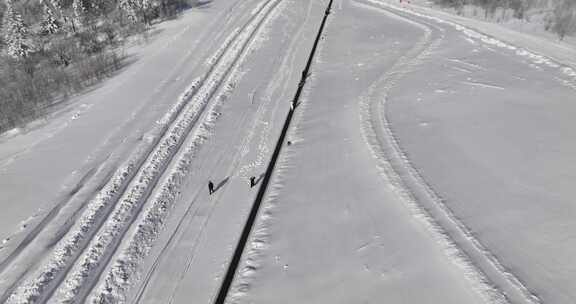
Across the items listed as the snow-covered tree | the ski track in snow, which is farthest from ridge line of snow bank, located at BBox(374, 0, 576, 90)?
the snow-covered tree

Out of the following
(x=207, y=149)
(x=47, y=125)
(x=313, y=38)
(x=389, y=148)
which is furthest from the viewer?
(x=313, y=38)

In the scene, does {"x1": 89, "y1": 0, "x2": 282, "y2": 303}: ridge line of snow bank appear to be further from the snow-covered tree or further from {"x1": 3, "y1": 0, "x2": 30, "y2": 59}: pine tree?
{"x1": 3, "y1": 0, "x2": 30, "y2": 59}: pine tree

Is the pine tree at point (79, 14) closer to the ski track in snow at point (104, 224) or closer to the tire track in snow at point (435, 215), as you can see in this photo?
the ski track in snow at point (104, 224)

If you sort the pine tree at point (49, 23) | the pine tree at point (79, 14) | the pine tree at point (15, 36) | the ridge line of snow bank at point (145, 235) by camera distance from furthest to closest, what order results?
1. the pine tree at point (49, 23)
2. the pine tree at point (79, 14)
3. the pine tree at point (15, 36)
4. the ridge line of snow bank at point (145, 235)

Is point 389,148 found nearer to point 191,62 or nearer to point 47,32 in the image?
point 191,62

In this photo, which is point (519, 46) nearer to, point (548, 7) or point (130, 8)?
point (548, 7)

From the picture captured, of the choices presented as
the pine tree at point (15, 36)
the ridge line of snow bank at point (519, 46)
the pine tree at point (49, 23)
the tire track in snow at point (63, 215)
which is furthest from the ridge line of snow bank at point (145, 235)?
the pine tree at point (49, 23)

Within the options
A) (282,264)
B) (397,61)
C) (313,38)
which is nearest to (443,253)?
(282,264)

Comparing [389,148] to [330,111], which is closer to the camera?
[389,148]
